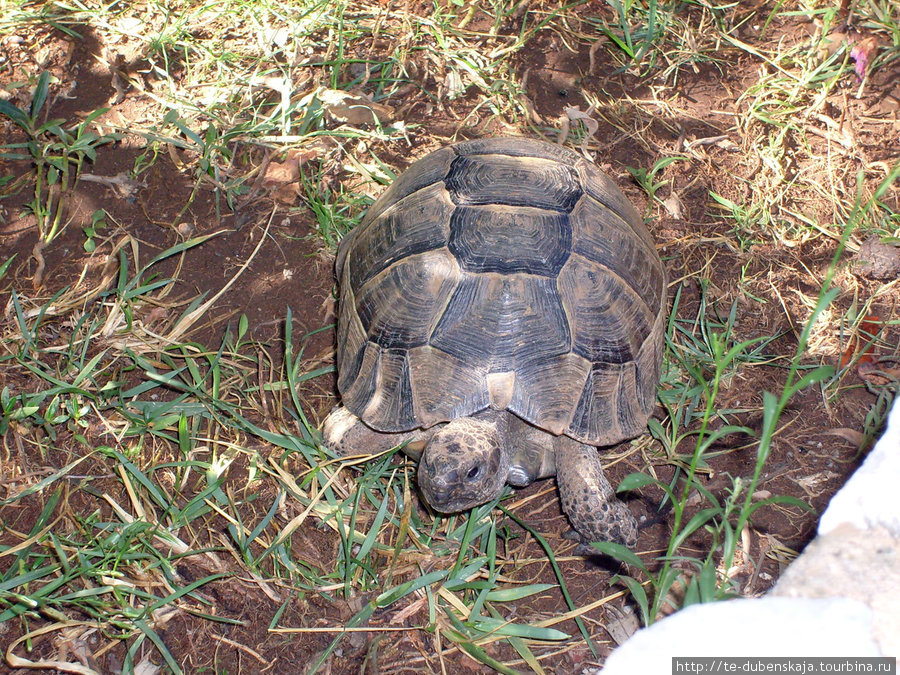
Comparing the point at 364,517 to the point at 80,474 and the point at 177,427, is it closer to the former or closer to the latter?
the point at 177,427

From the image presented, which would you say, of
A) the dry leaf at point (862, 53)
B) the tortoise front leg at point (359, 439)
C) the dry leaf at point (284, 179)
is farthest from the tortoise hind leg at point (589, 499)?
the dry leaf at point (862, 53)

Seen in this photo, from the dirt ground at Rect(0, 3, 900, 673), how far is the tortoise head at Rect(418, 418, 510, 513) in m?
0.45

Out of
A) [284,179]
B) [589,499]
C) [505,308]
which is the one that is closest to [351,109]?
[284,179]

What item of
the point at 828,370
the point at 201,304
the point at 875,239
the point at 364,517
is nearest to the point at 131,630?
the point at 364,517

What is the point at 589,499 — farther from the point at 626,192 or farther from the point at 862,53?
the point at 862,53

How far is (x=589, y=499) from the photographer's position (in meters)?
2.83

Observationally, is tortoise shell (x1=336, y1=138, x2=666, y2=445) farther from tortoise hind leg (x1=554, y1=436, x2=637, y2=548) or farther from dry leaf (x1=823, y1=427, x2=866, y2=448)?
dry leaf (x1=823, y1=427, x2=866, y2=448)

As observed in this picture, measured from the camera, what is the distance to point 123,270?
361cm

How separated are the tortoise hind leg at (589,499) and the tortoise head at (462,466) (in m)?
0.31

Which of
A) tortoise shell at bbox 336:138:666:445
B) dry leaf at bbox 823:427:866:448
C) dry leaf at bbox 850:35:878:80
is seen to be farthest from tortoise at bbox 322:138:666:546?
dry leaf at bbox 850:35:878:80

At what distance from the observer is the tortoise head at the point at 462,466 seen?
258 centimetres

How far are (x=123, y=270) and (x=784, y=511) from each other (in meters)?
3.29

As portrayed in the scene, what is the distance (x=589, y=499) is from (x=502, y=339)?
0.73m

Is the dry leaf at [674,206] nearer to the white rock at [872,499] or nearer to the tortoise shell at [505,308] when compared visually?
the tortoise shell at [505,308]
